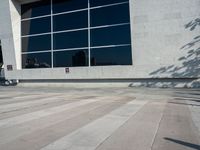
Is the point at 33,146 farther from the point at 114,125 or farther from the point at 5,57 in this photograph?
the point at 5,57

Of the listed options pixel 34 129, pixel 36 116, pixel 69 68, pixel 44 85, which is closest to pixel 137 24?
pixel 69 68

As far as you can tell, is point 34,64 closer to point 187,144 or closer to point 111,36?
point 111,36

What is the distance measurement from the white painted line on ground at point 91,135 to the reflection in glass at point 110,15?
18.9 m

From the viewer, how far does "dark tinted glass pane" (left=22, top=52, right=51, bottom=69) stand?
29877mm

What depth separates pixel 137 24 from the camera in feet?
83.6

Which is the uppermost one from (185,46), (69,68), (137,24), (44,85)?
(137,24)

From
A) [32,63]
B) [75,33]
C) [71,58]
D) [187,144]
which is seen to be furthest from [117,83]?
[187,144]

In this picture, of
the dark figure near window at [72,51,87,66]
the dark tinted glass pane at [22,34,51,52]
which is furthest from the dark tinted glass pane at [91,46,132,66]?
the dark tinted glass pane at [22,34,51,52]

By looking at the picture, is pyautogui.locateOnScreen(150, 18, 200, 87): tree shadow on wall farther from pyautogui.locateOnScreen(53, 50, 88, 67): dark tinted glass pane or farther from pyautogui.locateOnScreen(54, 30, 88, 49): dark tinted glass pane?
pyautogui.locateOnScreen(54, 30, 88, 49): dark tinted glass pane

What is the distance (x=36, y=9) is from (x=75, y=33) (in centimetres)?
662

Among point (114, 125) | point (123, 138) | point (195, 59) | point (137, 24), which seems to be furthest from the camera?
point (137, 24)

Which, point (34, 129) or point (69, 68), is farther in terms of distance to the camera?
point (69, 68)

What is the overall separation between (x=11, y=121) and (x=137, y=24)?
19522mm

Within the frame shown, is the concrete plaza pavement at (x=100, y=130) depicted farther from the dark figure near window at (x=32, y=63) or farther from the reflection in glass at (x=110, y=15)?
the dark figure near window at (x=32, y=63)
